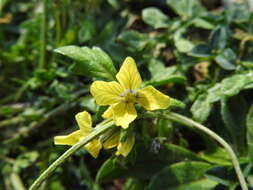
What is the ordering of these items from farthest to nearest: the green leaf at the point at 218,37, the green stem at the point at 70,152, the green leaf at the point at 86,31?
the green leaf at the point at 86,31
the green leaf at the point at 218,37
the green stem at the point at 70,152

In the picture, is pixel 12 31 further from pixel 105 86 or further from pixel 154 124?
pixel 105 86

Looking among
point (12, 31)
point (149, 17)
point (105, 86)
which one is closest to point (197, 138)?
point (149, 17)

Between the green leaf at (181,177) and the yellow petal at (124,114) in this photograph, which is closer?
the yellow petal at (124,114)

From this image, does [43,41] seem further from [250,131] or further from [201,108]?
[250,131]

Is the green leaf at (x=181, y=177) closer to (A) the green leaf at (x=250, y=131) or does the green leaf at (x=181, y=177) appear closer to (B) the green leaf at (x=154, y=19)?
(A) the green leaf at (x=250, y=131)

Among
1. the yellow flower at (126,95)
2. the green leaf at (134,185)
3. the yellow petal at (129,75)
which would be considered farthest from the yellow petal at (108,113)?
the green leaf at (134,185)

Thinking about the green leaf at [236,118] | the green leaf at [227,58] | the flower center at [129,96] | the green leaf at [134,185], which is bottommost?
the green leaf at [134,185]
